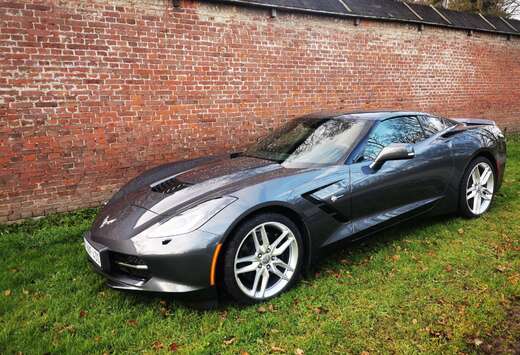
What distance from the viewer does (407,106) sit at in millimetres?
8961

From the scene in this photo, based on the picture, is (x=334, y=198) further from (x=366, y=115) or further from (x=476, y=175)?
(x=476, y=175)

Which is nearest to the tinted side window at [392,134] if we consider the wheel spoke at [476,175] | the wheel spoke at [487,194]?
the wheel spoke at [476,175]

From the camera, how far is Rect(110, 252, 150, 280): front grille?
2.57 m

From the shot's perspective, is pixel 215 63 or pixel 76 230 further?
pixel 215 63

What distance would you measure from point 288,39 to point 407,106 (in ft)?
12.2

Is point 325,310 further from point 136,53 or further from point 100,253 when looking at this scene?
point 136,53

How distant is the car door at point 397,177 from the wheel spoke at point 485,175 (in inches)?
27.9

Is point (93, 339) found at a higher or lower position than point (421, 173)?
lower

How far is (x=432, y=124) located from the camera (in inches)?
170

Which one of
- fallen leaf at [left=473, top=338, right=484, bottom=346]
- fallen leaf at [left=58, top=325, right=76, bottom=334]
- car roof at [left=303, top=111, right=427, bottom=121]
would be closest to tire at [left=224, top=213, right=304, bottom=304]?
fallen leaf at [left=58, top=325, right=76, bottom=334]

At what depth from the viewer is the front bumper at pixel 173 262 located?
2.49 meters

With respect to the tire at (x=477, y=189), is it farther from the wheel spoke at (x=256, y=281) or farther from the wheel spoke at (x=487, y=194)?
the wheel spoke at (x=256, y=281)

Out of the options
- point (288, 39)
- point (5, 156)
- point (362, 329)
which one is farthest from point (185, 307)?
point (288, 39)

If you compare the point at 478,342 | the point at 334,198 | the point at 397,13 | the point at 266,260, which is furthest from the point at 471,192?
the point at 397,13
